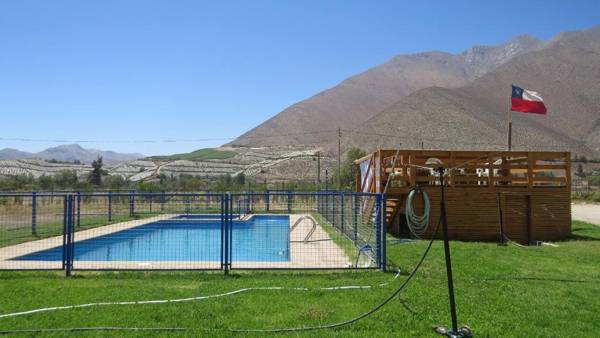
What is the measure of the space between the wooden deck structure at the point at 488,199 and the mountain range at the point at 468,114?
21.9 meters

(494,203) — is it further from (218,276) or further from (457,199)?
(218,276)

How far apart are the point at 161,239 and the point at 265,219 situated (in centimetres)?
871

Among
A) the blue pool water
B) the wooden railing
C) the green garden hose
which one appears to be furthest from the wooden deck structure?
the green garden hose

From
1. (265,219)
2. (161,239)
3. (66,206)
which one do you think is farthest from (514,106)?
(66,206)

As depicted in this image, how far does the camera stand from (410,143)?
76.4m

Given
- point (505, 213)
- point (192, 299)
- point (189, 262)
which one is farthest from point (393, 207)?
point (192, 299)

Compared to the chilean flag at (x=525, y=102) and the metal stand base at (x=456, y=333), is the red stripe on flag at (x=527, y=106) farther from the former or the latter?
the metal stand base at (x=456, y=333)

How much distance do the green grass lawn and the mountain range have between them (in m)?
29.9

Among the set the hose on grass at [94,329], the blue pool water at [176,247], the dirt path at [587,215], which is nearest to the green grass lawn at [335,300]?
the hose on grass at [94,329]

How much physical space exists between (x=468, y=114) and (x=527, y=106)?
74.2 metres

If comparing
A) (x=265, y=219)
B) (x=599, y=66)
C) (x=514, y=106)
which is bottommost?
(x=265, y=219)

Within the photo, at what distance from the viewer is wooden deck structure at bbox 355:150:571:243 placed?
14445 millimetres

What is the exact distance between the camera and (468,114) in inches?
3465

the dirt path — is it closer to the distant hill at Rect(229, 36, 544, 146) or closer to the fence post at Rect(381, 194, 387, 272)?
the fence post at Rect(381, 194, 387, 272)
